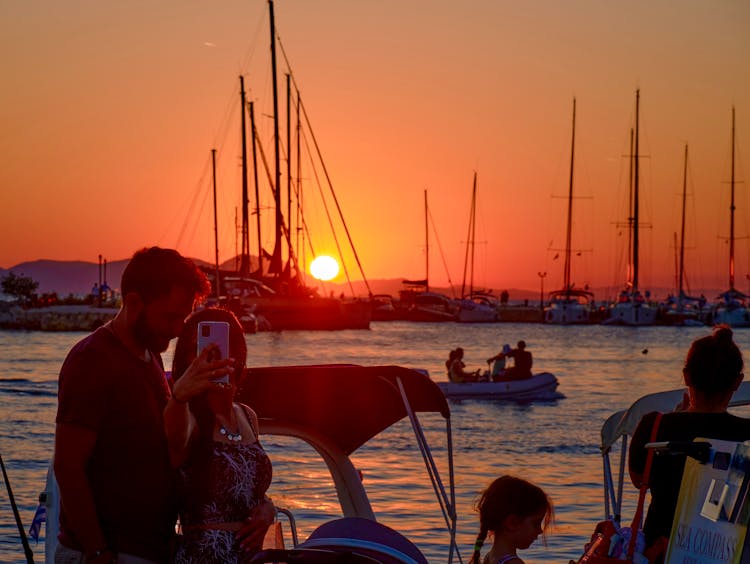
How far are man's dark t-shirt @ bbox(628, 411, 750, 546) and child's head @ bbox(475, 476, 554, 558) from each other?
650 millimetres

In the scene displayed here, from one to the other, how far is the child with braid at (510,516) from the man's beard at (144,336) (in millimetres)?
1810

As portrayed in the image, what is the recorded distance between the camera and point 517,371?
108ft

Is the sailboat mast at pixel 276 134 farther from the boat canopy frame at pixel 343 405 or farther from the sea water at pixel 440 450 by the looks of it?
the boat canopy frame at pixel 343 405

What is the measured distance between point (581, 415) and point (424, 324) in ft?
289

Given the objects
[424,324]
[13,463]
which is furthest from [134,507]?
[424,324]

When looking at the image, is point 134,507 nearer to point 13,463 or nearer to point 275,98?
point 13,463

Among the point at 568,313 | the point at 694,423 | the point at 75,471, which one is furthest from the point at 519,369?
the point at 568,313

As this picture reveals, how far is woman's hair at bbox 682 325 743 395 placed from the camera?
16.0ft

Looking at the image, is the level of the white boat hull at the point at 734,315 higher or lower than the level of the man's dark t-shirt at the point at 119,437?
lower

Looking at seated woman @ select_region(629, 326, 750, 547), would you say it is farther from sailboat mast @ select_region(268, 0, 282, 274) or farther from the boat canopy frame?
sailboat mast @ select_region(268, 0, 282, 274)

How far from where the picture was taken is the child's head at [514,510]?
213 inches

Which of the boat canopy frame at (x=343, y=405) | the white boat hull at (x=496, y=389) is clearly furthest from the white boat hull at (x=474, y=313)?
the boat canopy frame at (x=343, y=405)

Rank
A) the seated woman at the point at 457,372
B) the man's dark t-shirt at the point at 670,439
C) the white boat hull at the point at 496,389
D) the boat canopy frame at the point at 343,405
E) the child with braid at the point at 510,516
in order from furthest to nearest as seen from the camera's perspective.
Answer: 1. the seated woman at the point at 457,372
2. the white boat hull at the point at 496,389
3. the boat canopy frame at the point at 343,405
4. the child with braid at the point at 510,516
5. the man's dark t-shirt at the point at 670,439

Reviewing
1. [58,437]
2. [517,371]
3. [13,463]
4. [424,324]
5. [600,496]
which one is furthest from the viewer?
[424,324]
